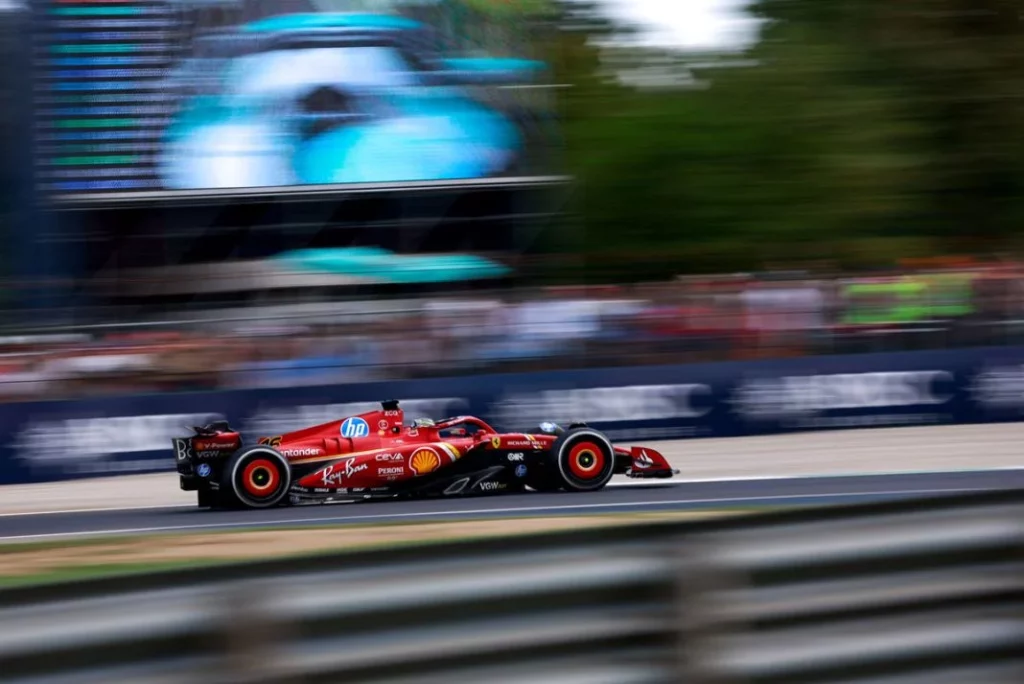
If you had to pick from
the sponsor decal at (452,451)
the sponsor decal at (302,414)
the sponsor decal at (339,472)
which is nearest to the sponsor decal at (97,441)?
the sponsor decal at (302,414)

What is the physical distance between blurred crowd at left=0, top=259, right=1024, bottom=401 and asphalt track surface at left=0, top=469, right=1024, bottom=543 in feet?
8.71

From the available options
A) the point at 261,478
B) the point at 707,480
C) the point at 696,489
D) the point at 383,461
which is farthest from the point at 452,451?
the point at 707,480

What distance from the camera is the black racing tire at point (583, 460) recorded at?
432 inches

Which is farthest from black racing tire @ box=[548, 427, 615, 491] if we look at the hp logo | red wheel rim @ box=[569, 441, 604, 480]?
the hp logo

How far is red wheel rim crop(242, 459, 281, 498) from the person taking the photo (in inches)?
425

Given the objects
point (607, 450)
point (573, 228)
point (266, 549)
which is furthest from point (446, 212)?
point (266, 549)

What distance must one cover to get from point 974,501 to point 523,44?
67.8 feet

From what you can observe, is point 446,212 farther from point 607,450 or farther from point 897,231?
point 607,450

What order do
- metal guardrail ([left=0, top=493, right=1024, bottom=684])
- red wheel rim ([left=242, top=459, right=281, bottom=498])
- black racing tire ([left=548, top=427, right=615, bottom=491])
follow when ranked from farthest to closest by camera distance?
black racing tire ([left=548, top=427, right=615, bottom=491]) < red wheel rim ([left=242, top=459, right=281, bottom=498]) < metal guardrail ([left=0, top=493, right=1024, bottom=684])

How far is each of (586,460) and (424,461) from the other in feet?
4.08

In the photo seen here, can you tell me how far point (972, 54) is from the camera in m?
30.9

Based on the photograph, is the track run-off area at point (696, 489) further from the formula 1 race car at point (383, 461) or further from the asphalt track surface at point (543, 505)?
the formula 1 race car at point (383, 461)

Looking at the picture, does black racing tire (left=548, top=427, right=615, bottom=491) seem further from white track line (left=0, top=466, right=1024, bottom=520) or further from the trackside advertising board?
the trackside advertising board

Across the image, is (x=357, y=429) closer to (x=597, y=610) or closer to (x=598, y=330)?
(x=598, y=330)
